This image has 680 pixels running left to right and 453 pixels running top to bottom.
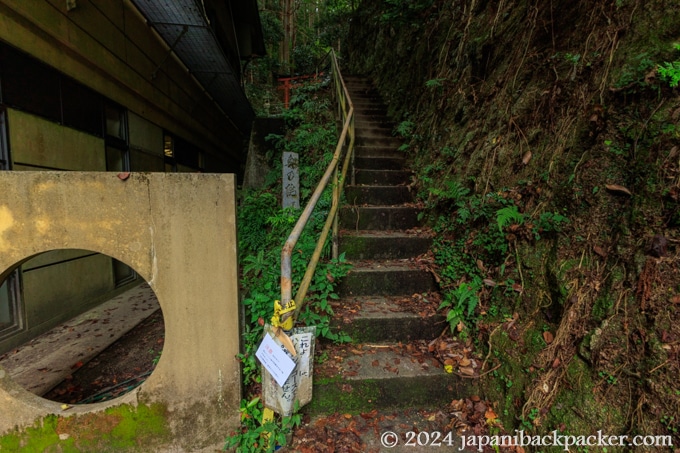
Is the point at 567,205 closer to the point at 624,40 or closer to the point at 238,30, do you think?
the point at 624,40

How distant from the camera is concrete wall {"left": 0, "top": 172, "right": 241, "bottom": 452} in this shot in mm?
1889

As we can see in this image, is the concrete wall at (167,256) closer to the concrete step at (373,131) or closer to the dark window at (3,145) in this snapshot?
the dark window at (3,145)

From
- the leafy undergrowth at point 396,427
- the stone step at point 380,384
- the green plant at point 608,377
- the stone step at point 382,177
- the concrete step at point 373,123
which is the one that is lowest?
the leafy undergrowth at point 396,427

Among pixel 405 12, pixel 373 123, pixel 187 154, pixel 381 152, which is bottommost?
pixel 381 152

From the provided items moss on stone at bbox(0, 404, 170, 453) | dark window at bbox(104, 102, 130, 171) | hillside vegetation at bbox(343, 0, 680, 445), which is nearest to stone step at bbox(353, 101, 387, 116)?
hillside vegetation at bbox(343, 0, 680, 445)

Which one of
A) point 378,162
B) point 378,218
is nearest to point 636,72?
point 378,218

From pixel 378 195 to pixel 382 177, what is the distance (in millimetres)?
532

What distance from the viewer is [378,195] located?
14.6 feet

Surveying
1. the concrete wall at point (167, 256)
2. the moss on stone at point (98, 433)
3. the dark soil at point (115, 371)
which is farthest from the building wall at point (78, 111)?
the concrete wall at point (167, 256)

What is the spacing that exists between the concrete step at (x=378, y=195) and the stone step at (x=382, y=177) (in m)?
0.37

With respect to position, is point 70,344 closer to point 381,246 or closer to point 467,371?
point 381,246

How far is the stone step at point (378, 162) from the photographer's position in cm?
512

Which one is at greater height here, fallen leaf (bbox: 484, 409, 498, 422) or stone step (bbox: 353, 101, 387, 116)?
stone step (bbox: 353, 101, 387, 116)

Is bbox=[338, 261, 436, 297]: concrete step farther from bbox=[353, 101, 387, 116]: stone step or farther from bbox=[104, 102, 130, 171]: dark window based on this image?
bbox=[353, 101, 387, 116]: stone step
